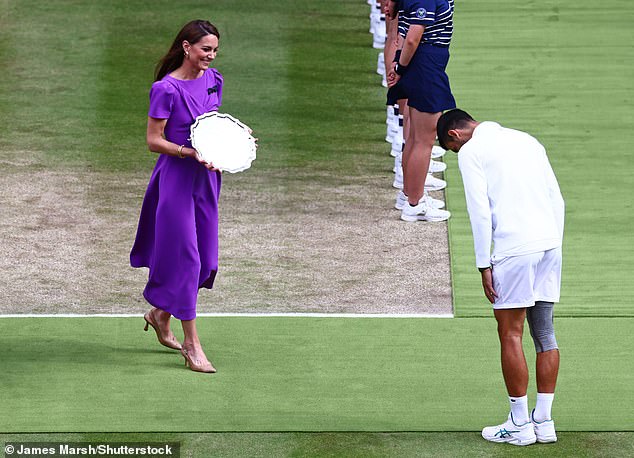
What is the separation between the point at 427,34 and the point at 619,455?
505cm

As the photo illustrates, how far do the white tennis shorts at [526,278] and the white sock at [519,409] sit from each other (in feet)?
1.76

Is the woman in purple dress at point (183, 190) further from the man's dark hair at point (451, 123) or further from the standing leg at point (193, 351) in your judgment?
the man's dark hair at point (451, 123)

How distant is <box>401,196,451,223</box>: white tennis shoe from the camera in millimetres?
11938

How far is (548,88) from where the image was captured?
1534 centimetres

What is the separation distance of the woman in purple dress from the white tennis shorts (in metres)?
2.00

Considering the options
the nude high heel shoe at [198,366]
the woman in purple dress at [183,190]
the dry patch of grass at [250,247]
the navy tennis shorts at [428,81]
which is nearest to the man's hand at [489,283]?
the woman in purple dress at [183,190]

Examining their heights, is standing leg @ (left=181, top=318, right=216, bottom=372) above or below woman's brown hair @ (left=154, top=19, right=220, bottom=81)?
below

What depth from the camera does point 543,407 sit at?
775 centimetres

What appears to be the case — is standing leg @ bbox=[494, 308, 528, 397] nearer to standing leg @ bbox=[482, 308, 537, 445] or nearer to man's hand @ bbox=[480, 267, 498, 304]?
standing leg @ bbox=[482, 308, 537, 445]

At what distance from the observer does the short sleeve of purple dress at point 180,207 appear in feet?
27.9

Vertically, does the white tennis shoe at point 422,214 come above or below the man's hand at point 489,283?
below

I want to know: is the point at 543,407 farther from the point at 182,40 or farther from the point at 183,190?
the point at 182,40

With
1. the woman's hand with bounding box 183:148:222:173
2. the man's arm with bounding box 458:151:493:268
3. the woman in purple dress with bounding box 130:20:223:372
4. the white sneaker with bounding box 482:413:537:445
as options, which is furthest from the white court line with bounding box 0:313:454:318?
the man's arm with bounding box 458:151:493:268

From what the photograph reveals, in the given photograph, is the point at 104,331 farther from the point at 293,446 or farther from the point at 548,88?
the point at 548,88
